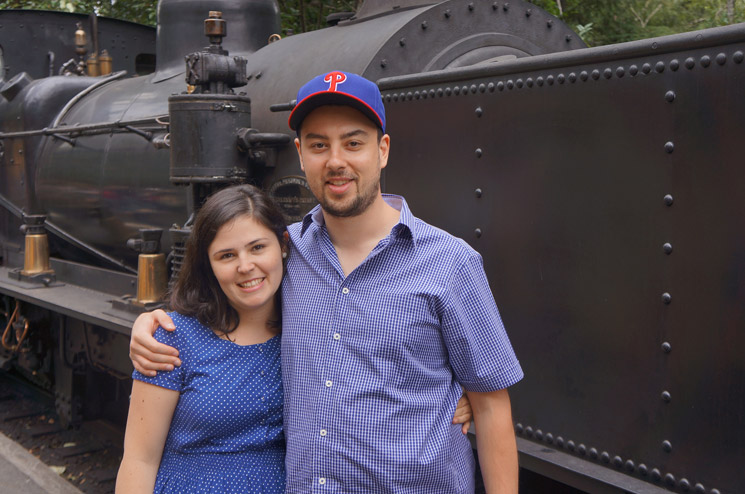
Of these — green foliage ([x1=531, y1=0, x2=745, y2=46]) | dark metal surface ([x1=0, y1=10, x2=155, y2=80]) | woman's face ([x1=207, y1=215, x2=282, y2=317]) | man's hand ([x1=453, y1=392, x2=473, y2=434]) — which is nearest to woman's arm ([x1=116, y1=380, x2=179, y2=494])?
woman's face ([x1=207, y1=215, x2=282, y2=317])

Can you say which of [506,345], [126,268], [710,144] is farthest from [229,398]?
[126,268]

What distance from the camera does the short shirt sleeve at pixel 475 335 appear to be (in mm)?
1663

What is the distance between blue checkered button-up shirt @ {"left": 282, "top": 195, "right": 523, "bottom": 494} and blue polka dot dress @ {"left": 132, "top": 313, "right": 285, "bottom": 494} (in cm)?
12

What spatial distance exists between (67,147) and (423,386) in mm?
4208

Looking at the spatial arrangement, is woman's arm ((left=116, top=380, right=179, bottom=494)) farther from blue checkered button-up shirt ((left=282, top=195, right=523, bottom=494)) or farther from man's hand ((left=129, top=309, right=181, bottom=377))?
blue checkered button-up shirt ((left=282, top=195, right=523, bottom=494))

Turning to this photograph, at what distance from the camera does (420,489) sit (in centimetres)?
166

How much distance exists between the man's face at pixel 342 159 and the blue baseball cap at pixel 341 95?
0.8 inches

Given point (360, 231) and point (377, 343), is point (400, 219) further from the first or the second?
point (377, 343)

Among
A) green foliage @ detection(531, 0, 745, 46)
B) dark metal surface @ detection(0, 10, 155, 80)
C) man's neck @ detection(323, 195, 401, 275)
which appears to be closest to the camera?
man's neck @ detection(323, 195, 401, 275)

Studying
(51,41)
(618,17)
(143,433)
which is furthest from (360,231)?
(618,17)

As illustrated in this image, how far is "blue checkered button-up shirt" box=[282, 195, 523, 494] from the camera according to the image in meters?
1.64

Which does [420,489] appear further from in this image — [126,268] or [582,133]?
[126,268]

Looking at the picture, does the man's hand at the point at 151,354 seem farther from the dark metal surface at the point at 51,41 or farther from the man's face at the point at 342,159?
the dark metal surface at the point at 51,41

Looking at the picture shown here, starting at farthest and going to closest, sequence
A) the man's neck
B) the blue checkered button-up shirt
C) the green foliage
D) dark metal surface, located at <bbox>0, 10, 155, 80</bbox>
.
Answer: the green foliage, dark metal surface, located at <bbox>0, 10, 155, 80</bbox>, the man's neck, the blue checkered button-up shirt
